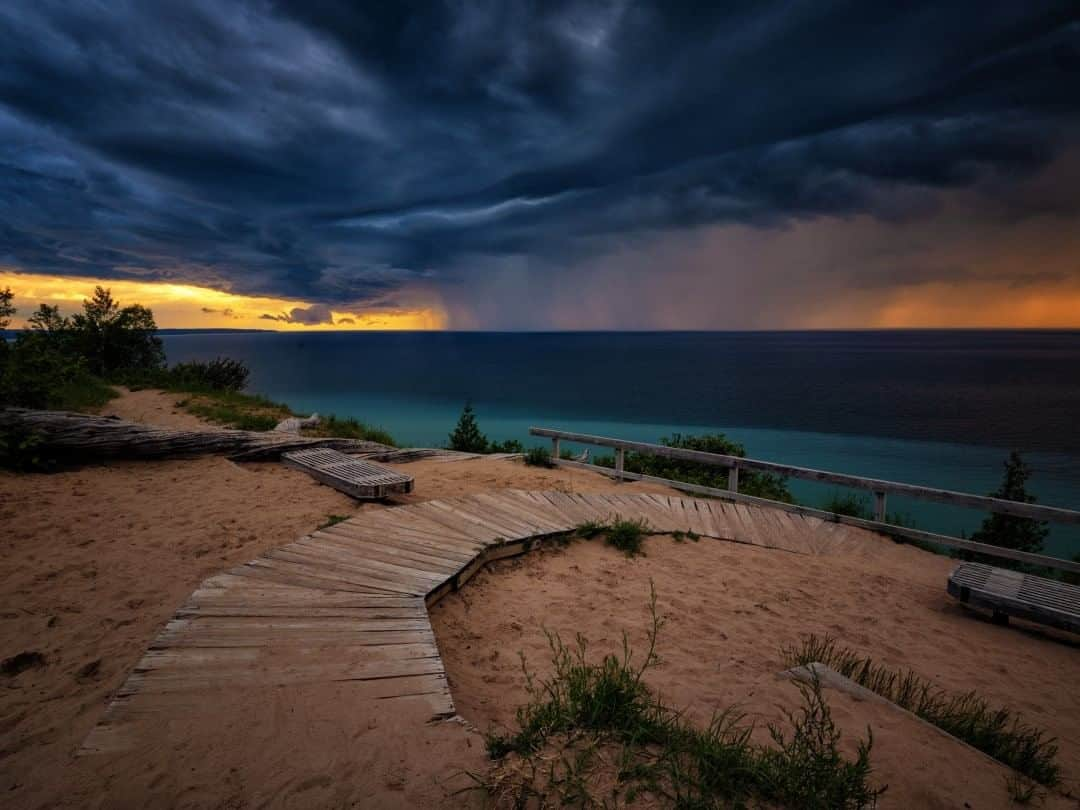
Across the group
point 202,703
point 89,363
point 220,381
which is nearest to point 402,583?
point 202,703

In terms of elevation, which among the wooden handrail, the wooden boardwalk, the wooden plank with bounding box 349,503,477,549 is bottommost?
the wooden boardwalk

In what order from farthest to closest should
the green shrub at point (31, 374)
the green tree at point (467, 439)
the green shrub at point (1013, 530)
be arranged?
the green tree at point (467, 439) → the green shrub at point (1013, 530) → the green shrub at point (31, 374)

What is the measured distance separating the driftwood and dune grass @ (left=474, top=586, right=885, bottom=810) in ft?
29.4

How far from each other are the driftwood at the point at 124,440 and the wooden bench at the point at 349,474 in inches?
24.7

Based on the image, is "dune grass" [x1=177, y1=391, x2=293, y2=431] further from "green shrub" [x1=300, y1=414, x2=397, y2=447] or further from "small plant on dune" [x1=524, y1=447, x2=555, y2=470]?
"small plant on dune" [x1=524, y1=447, x2=555, y2=470]

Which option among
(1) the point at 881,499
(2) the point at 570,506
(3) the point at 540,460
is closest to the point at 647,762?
(2) the point at 570,506

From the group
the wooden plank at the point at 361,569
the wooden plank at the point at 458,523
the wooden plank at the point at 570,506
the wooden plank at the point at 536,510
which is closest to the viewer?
the wooden plank at the point at 361,569

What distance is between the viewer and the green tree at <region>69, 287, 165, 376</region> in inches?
1007

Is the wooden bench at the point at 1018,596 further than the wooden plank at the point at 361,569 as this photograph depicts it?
Yes

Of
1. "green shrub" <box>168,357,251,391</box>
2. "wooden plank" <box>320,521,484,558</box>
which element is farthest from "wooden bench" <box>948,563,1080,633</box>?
"green shrub" <box>168,357,251,391</box>

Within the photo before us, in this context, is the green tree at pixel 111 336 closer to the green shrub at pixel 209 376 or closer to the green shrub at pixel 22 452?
the green shrub at pixel 209 376

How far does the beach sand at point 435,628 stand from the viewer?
2.76 m

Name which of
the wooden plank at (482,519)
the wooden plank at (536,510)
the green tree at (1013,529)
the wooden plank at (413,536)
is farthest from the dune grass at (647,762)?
the green tree at (1013,529)

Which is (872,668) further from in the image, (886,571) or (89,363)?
(89,363)
